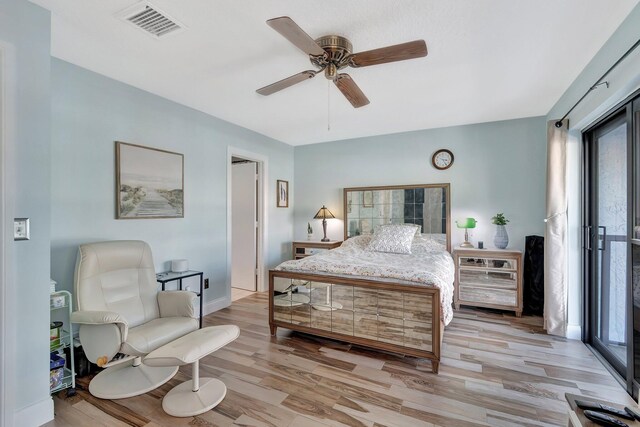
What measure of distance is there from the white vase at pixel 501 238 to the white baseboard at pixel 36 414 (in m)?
4.65

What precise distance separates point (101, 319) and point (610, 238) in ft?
13.1

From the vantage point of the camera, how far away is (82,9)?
1829 millimetres

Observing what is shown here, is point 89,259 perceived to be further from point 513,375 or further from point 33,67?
point 513,375

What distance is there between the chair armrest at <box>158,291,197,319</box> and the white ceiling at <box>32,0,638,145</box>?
6.46ft

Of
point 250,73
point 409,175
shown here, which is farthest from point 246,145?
point 409,175

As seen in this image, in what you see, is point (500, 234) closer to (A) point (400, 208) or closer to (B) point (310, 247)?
(A) point (400, 208)

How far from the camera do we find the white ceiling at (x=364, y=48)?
1805 millimetres

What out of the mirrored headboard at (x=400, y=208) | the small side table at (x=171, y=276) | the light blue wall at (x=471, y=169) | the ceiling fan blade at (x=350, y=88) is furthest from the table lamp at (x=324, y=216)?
the ceiling fan blade at (x=350, y=88)

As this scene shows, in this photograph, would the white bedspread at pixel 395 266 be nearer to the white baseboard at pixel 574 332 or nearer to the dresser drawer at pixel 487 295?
the dresser drawer at pixel 487 295

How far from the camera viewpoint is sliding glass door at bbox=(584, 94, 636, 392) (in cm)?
208

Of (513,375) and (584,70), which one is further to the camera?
(584,70)

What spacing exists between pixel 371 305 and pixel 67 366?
2488mm

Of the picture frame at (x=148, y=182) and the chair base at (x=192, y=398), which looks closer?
the chair base at (x=192, y=398)

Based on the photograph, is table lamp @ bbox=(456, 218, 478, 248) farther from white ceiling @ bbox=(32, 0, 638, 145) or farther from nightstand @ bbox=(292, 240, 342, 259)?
nightstand @ bbox=(292, 240, 342, 259)
